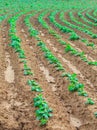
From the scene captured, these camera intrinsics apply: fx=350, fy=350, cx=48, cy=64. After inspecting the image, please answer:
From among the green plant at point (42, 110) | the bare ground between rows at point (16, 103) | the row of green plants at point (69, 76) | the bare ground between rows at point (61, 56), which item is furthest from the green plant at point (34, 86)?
the bare ground between rows at point (61, 56)

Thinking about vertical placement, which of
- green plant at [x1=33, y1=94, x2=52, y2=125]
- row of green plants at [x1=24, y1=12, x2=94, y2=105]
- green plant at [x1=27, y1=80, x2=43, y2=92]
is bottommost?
row of green plants at [x1=24, y1=12, x2=94, y2=105]

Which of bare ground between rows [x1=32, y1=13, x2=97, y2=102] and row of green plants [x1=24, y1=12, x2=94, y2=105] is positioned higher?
row of green plants [x1=24, y1=12, x2=94, y2=105]

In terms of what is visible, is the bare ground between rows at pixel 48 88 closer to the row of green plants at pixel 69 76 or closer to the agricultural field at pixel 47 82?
the agricultural field at pixel 47 82

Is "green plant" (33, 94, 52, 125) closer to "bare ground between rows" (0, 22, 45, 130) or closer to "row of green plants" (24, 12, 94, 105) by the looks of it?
"bare ground between rows" (0, 22, 45, 130)

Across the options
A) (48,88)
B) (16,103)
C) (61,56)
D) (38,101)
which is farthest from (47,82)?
(61,56)

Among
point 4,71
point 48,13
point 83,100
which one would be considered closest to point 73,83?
point 83,100

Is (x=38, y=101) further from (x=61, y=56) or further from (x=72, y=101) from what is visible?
(x=61, y=56)

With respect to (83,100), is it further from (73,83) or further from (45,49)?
(45,49)

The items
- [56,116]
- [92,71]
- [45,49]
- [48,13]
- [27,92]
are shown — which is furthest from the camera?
[48,13]

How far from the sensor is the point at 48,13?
26906 mm

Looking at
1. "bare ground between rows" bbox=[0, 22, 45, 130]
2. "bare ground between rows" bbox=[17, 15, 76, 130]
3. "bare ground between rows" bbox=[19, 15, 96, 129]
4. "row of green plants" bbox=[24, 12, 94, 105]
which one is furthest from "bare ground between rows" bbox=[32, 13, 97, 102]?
"bare ground between rows" bbox=[0, 22, 45, 130]

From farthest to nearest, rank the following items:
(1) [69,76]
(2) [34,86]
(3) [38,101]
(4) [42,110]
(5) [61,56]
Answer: (5) [61,56] < (1) [69,76] < (2) [34,86] < (3) [38,101] < (4) [42,110]

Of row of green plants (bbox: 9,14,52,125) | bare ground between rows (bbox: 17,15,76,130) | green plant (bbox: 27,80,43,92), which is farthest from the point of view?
green plant (bbox: 27,80,43,92)

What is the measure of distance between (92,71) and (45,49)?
3051 mm
